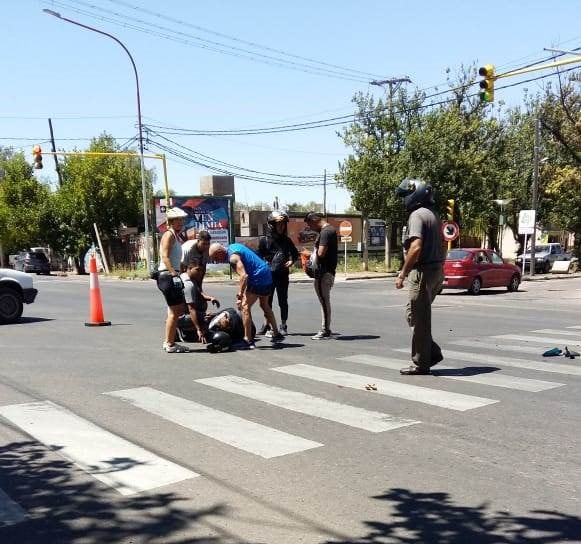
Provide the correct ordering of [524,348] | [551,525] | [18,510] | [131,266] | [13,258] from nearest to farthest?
[551,525], [18,510], [524,348], [131,266], [13,258]

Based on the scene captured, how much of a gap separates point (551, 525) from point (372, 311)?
11486 mm

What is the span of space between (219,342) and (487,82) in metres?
12.3

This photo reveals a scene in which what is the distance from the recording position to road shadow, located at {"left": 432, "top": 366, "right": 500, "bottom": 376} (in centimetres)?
721

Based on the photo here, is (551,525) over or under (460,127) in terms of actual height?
under

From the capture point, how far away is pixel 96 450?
182 inches

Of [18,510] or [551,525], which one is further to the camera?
[18,510]

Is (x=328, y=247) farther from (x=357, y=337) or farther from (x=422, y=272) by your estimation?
(x=422, y=272)

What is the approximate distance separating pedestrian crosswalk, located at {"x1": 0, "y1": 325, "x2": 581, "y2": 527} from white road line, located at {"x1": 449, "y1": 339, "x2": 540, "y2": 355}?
1.50 ft

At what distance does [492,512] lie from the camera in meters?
3.59

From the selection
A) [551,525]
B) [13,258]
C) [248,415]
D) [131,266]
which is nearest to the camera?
[551,525]

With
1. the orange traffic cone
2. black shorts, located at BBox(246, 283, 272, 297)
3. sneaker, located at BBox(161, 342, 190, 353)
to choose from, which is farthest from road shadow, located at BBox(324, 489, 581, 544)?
the orange traffic cone

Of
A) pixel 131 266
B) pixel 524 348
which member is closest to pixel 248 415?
pixel 524 348

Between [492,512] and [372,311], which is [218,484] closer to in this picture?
[492,512]

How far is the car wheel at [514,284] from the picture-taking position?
76.3ft
